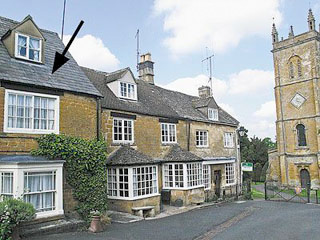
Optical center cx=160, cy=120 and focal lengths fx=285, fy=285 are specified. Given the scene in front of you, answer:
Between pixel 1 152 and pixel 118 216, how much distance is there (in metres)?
6.44

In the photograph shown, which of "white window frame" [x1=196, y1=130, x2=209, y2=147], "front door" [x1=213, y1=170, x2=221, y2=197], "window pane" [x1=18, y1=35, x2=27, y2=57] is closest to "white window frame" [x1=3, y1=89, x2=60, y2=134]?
"window pane" [x1=18, y1=35, x2=27, y2=57]

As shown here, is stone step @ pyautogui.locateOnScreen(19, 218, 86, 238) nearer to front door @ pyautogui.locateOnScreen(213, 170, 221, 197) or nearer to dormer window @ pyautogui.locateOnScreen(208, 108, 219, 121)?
front door @ pyautogui.locateOnScreen(213, 170, 221, 197)

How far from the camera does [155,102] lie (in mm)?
21672

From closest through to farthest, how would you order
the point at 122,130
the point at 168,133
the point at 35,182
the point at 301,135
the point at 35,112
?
the point at 35,182 < the point at 35,112 < the point at 122,130 < the point at 168,133 < the point at 301,135

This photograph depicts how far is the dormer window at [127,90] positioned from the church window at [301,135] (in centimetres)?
2756

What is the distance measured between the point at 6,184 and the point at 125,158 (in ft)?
20.7

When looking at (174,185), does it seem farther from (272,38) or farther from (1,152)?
(272,38)

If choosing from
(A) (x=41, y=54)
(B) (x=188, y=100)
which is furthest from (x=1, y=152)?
(B) (x=188, y=100)

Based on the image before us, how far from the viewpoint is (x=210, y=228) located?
12445mm

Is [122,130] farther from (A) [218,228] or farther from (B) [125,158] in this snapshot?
(A) [218,228]

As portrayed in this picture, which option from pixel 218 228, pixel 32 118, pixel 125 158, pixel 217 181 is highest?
pixel 32 118

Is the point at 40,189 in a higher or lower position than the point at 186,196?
higher

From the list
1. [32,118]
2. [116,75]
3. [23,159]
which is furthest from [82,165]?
[116,75]

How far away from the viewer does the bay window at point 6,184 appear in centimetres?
1045
